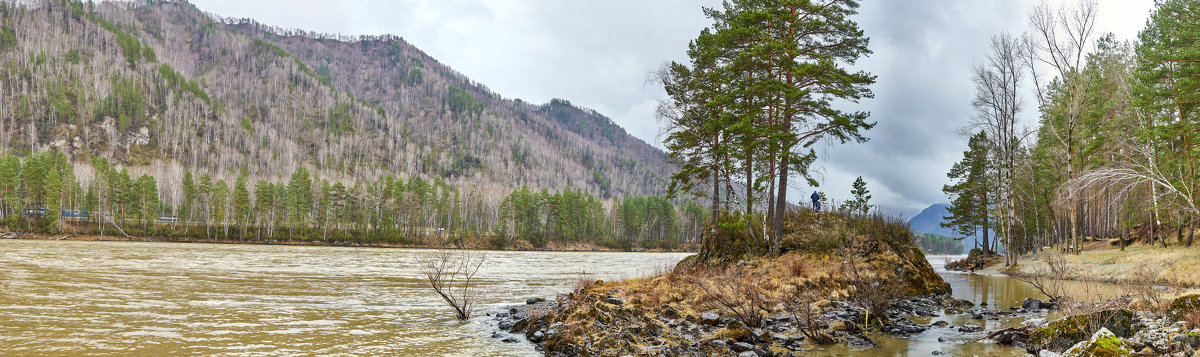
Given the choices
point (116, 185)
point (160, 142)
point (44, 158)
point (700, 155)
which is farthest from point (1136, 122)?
point (160, 142)

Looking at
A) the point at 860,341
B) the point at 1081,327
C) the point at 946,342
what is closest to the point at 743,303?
the point at 860,341

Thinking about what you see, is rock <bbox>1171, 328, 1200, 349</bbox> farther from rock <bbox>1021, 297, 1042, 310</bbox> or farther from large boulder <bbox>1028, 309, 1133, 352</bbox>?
rock <bbox>1021, 297, 1042, 310</bbox>

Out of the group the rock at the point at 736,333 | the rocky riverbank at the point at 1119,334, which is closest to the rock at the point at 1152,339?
the rocky riverbank at the point at 1119,334

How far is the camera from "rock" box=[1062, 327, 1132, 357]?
722cm

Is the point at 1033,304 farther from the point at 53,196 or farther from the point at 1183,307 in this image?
the point at 53,196

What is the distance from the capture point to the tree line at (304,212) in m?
81.9

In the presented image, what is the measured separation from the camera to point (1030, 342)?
9883 millimetres

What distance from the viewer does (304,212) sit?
95.2 meters

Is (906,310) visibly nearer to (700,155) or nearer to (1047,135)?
(700,155)

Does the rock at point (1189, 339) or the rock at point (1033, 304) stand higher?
the rock at point (1189, 339)

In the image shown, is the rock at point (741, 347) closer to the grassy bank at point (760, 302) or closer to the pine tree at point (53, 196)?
the grassy bank at point (760, 302)

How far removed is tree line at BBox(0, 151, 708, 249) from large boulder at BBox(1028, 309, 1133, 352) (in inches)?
3421

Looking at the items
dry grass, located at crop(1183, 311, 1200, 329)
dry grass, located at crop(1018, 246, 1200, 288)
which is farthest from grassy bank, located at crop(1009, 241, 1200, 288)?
dry grass, located at crop(1183, 311, 1200, 329)

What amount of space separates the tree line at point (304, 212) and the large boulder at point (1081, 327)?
86885 millimetres
